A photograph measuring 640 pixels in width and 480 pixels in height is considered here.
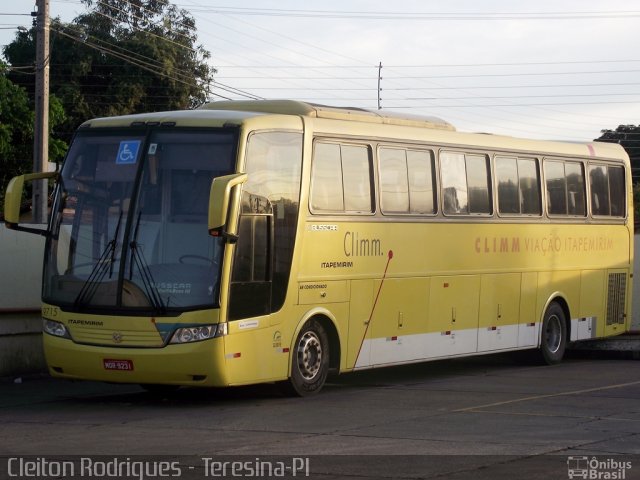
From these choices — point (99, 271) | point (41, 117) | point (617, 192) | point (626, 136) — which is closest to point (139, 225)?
point (99, 271)

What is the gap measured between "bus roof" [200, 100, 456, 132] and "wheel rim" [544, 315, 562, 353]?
4.86 metres

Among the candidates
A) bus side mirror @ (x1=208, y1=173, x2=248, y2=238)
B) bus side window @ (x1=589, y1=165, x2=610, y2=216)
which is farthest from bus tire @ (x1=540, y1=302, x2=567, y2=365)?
bus side mirror @ (x1=208, y1=173, x2=248, y2=238)

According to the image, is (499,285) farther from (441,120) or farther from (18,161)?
(18,161)

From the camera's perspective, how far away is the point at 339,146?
52.7 ft

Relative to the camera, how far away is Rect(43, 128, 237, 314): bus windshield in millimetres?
13945

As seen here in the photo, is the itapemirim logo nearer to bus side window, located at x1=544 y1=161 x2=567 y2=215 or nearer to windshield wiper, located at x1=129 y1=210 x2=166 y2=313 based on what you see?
windshield wiper, located at x1=129 y1=210 x2=166 y2=313

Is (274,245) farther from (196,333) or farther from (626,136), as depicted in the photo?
(626,136)

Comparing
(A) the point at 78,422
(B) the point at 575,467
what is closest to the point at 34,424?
(A) the point at 78,422

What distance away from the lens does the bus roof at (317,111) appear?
16031 millimetres

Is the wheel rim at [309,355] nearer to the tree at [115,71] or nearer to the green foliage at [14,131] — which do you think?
the green foliage at [14,131]

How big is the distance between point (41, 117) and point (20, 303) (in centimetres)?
628

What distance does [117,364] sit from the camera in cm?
1407

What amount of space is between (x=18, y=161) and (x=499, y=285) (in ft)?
92.0

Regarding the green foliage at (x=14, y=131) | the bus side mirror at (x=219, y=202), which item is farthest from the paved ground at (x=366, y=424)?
the green foliage at (x=14, y=131)
